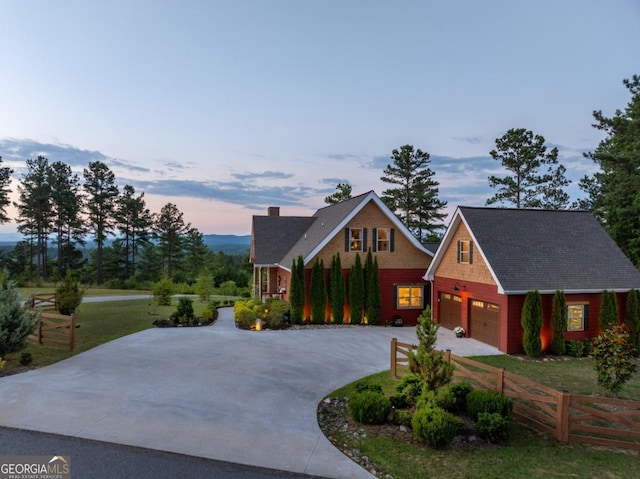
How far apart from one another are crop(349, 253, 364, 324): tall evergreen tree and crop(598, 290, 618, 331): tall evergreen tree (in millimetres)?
11149

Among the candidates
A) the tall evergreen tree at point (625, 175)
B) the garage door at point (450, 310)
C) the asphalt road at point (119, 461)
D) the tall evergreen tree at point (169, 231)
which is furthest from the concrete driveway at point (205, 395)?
the tall evergreen tree at point (169, 231)

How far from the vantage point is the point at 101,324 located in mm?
19062

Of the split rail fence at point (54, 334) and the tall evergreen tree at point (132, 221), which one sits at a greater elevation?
the tall evergreen tree at point (132, 221)

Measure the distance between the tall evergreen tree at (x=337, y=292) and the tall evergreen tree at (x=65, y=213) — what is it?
41.7 m

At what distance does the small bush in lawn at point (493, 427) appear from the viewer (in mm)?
7234

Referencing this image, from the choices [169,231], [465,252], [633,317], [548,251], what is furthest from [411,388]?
[169,231]

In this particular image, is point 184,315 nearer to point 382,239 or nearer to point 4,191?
point 382,239

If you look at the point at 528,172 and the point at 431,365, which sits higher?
the point at 528,172

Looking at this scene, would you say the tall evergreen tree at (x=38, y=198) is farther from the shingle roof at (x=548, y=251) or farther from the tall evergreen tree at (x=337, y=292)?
the shingle roof at (x=548, y=251)

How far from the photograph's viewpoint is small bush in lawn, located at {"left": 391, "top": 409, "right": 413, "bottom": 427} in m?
7.86

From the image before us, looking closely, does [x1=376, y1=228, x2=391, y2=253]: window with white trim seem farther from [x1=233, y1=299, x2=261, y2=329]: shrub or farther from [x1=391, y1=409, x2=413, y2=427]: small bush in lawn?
[x1=391, y1=409, x2=413, y2=427]: small bush in lawn

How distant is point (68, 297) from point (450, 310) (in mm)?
20454

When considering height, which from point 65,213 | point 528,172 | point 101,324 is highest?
point 528,172

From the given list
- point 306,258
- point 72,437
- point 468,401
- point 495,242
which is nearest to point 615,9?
point 495,242
